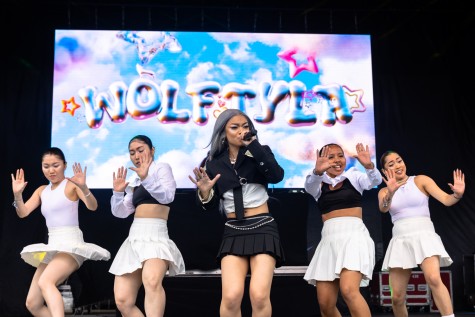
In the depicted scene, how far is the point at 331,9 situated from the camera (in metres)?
9.27

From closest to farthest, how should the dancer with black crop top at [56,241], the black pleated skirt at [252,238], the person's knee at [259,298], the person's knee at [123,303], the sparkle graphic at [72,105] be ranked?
the person's knee at [259,298] < the black pleated skirt at [252,238] < the person's knee at [123,303] < the dancer with black crop top at [56,241] < the sparkle graphic at [72,105]

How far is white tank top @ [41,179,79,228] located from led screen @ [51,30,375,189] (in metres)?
2.59

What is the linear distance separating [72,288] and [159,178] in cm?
380

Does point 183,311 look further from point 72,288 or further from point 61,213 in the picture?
point 61,213

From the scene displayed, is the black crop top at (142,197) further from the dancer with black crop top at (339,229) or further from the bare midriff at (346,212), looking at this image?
the bare midriff at (346,212)

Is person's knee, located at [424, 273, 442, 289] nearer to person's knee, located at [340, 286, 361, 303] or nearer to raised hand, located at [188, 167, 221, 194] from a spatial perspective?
person's knee, located at [340, 286, 361, 303]

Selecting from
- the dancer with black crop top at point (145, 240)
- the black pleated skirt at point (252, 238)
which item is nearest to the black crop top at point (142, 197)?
the dancer with black crop top at point (145, 240)

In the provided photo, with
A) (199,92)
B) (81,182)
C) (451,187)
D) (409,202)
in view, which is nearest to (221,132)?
(81,182)

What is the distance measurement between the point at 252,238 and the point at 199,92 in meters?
4.30

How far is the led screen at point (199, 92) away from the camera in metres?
8.42

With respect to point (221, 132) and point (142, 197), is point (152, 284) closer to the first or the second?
point (142, 197)

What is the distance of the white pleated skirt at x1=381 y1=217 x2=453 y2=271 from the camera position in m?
5.64

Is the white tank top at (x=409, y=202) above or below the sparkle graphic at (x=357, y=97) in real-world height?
below

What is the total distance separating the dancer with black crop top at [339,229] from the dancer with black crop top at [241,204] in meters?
0.64
